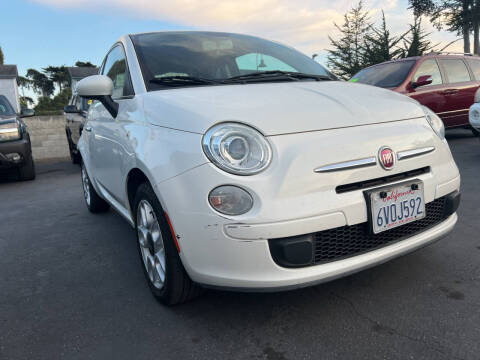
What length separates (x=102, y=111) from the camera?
299 centimetres

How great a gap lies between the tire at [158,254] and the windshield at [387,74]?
546cm

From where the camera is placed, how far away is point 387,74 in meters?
6.81

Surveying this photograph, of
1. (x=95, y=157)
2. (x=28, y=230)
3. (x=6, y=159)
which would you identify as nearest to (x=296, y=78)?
(x=95, y=157)

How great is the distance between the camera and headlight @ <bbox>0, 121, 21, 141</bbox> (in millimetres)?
6090

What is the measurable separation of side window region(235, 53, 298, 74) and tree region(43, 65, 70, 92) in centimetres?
9523

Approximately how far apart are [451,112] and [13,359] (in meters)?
7.20

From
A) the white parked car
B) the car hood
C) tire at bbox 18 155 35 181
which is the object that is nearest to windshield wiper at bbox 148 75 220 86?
the car hood

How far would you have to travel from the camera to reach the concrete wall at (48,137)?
1000cm

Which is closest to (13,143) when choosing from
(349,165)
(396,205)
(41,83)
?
(349,165)

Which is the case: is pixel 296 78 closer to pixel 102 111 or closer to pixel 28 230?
pixel 102 111

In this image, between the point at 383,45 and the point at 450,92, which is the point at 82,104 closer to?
the point at 450,92

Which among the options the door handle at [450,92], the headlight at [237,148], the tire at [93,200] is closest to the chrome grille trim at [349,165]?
the headlight at [237,148]

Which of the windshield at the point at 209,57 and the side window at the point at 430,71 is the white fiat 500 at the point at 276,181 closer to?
the windshield at the point at 209,57

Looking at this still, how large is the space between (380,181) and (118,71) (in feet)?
6.51
